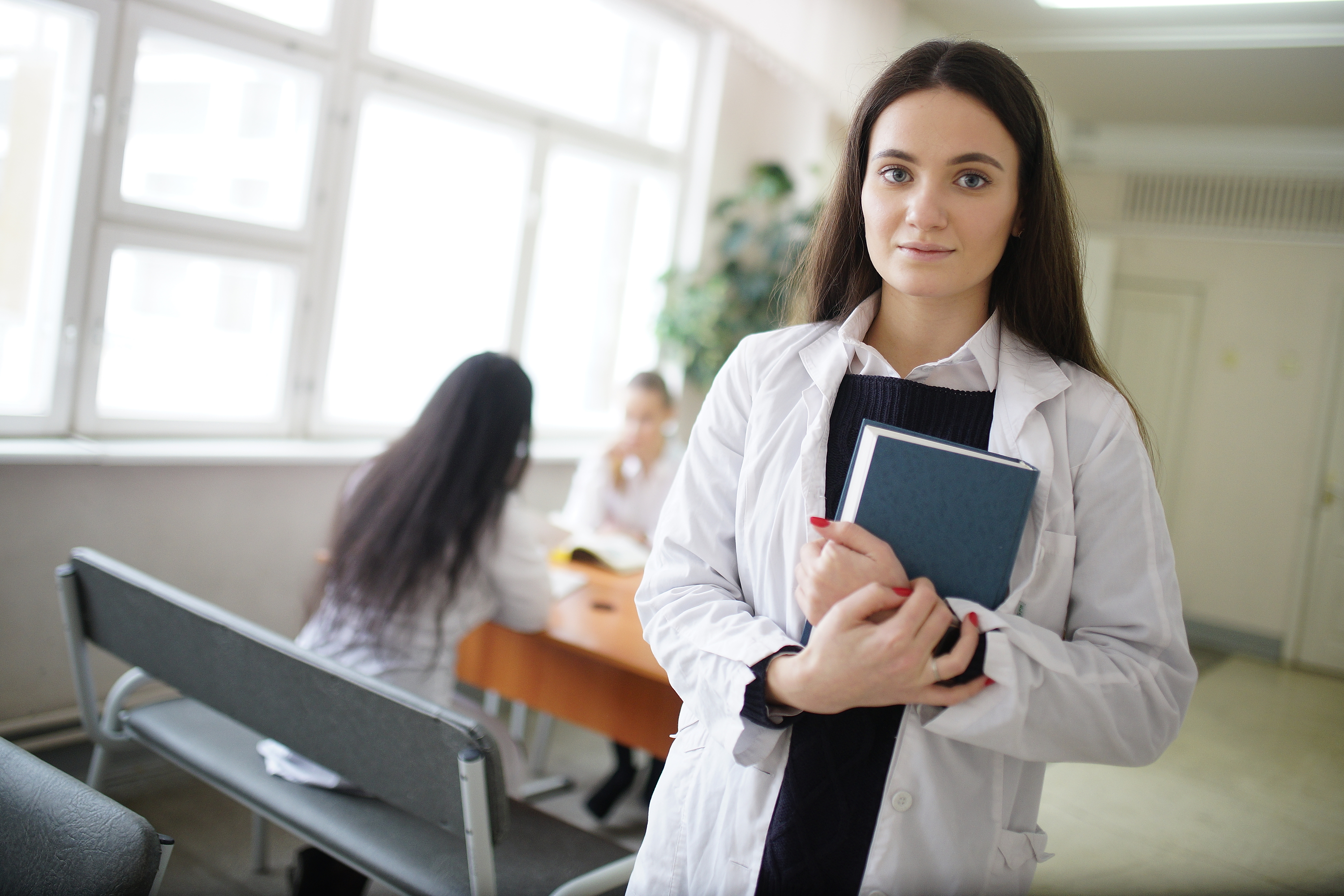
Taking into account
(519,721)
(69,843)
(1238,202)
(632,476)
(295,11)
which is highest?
(1238,202)

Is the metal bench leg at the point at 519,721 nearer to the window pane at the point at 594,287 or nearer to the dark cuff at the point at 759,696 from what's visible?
the window pane at the point at 594,287

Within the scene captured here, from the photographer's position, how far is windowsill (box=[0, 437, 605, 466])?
262 centimetres

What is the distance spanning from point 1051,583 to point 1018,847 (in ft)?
0.86

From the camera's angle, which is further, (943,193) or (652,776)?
(652,776)

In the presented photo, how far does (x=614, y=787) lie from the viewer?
281 cm

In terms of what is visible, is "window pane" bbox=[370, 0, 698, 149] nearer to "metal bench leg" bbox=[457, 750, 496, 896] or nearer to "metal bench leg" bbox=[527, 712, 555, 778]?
"metal bench leg" bbox=[527, 712, 555, 778]

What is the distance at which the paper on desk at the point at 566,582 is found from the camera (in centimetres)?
245

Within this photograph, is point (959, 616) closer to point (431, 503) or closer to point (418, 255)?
point (431, 503)

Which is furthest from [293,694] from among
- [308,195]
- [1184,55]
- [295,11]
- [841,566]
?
[1184,55]

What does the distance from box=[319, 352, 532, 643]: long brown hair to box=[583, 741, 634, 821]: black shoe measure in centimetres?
110

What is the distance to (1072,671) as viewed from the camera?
814 millimetres

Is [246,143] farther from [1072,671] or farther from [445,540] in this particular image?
[1072,671]

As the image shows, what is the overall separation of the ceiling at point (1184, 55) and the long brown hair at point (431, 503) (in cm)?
268

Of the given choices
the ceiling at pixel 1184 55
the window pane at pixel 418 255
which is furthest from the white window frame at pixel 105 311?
the ceiling at pixel 1184 55
